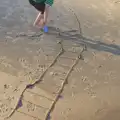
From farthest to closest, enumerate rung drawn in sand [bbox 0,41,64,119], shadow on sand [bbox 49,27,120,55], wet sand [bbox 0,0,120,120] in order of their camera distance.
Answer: shadow on sand [bbox 49,27,120,55] → wet sand [bbox 0,0,120,120] → rung drawn in sand [bbox 0,41,64,119]

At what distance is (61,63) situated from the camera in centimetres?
414

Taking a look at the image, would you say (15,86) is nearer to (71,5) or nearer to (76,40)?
(76,40)

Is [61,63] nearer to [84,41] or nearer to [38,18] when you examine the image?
[84,41]

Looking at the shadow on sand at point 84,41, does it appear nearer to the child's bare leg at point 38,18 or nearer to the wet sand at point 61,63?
the wet sand at point 61,63

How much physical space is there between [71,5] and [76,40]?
1.09 m

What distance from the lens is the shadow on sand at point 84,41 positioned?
452 cm

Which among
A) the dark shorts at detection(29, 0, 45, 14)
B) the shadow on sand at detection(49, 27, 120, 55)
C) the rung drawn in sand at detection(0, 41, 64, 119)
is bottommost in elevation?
A: the shadow on sand at detection(49, 27, 120, 55)

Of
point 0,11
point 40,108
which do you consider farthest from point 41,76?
point 0,11

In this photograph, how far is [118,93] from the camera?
3.77m

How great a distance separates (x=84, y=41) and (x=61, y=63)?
2.24ft

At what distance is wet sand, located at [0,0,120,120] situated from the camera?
345 cm

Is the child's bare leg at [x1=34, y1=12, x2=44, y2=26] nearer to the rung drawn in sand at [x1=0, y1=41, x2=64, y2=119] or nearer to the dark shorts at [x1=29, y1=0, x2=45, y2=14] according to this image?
the dark shorts at [x1=29, y1=0, x2=45, y2=14]

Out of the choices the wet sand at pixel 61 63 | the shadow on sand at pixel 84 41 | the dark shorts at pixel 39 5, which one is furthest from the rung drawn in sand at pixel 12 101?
the dark shorts at pixel 39 5

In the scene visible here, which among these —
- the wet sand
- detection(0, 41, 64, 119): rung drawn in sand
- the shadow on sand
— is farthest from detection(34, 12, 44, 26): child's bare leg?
detection(0, 41, 64, 119): rung drawn in sand
